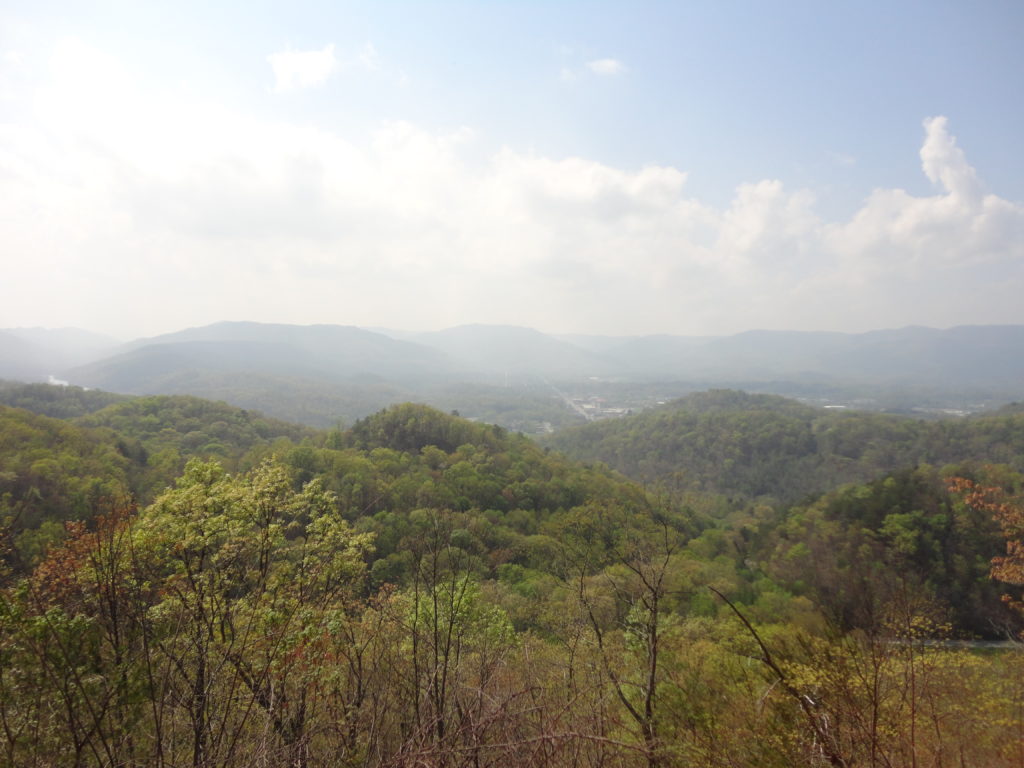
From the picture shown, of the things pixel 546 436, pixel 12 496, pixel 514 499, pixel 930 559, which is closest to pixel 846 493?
pixel 930 559

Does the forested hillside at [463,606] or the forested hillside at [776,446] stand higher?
the forested hillside at [463,606]

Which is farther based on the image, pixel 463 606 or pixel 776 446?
pixel 776 446

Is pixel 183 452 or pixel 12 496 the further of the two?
pixel 183 452

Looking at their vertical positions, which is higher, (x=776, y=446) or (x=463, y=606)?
(x=463, y=606)

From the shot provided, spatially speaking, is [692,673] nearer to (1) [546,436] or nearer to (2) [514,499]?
(2) [514,499]

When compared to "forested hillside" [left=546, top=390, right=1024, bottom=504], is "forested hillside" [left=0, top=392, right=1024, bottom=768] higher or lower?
higher

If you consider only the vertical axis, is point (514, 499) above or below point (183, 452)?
below

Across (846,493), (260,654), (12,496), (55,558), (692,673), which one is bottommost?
(846,493)

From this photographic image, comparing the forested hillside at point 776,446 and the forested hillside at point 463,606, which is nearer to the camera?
the forested hillside at point 463,606
